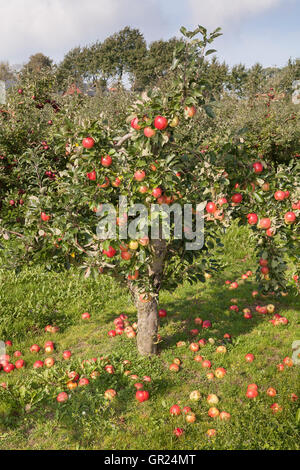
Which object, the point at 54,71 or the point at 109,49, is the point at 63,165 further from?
the point at 109,49

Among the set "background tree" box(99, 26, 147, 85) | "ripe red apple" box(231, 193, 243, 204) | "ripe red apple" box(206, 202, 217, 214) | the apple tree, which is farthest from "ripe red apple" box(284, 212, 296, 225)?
"background tree" box(99, 26, 147, 85)

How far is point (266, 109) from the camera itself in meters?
13.0

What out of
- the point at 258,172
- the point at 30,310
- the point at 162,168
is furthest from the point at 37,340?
the point at 258,172

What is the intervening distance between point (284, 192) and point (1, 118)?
6075 millimetres

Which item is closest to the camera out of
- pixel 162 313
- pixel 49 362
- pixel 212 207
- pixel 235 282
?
pixel 212 207

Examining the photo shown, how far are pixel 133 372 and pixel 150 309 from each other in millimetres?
748

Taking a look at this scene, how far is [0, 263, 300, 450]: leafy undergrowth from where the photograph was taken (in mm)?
3295

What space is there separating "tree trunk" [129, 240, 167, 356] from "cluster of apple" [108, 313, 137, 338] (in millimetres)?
511

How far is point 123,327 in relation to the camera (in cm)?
528

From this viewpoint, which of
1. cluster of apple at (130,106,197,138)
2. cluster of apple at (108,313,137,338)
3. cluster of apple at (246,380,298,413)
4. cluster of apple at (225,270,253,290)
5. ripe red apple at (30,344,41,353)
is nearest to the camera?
cluster of apple at (130,106,197,138)

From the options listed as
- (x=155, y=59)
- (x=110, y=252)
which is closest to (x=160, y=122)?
(x=110, y=252)

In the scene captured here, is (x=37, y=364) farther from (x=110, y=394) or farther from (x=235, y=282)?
(x=235, y=282)

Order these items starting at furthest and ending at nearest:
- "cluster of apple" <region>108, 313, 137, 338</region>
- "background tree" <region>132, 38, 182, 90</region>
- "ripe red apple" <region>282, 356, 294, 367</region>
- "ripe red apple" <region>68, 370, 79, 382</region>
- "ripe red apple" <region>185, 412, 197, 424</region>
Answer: "background tree" <region>132, 38, 182, 90</region>, "cluster of apple" <region>108, 313, 137, 338</region>, "ripe red apple" <region>282, 356, 294, 367</region>, "ripe red apple" <region>68, 370, 79, 382</region>, "ripe red apple" <region>185, 412, 197, 424</region>

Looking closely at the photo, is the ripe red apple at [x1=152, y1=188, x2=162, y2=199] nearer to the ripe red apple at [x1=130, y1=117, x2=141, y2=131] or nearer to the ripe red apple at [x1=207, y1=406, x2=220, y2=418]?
the ripe red apple at [x1=130, y1=117, x2=141, y2=131]
